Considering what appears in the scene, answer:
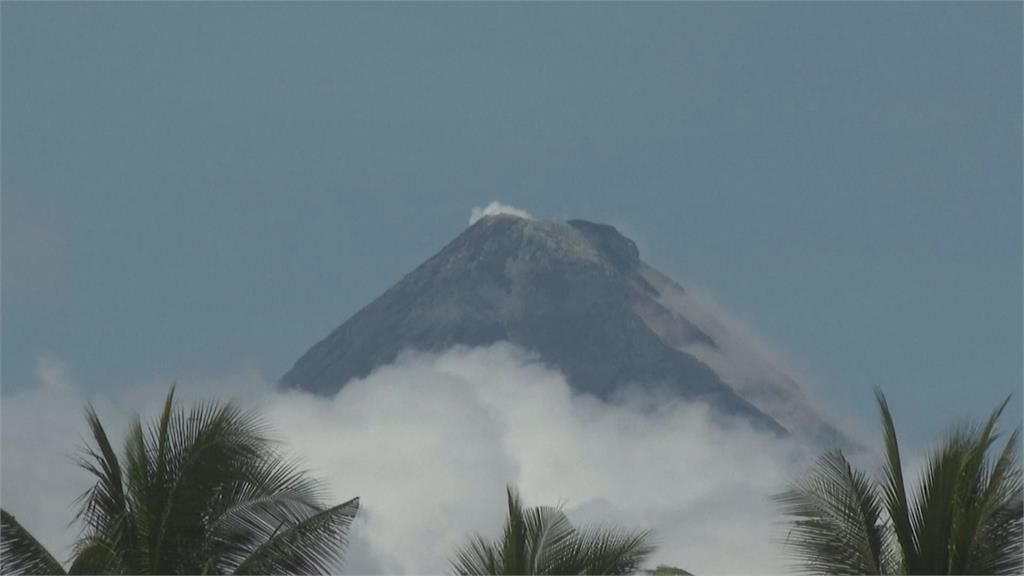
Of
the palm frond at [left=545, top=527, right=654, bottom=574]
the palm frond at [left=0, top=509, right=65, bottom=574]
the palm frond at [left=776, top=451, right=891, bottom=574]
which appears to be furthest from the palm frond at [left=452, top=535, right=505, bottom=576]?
the palm frond at [left=0, top=509, right=65, bottom=574]

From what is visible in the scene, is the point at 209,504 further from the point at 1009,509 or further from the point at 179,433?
the point at 1009,509

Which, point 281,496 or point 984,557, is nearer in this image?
point 984,557

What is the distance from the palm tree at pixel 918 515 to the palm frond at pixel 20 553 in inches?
376

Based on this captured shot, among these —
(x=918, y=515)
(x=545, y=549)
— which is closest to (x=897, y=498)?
(x=918, y=515)

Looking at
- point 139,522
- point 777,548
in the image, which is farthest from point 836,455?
point 139,522

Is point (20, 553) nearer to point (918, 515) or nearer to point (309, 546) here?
point (309, 546)

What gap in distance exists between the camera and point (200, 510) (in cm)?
2333

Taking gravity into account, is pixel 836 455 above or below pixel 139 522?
above

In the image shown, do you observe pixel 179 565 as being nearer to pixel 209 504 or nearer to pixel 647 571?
pixel 209 504

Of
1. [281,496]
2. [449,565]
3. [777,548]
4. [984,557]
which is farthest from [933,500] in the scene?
[281,496]

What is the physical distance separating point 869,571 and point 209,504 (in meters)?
8.57

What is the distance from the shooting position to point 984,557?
72.1 feet

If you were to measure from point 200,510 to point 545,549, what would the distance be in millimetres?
4732

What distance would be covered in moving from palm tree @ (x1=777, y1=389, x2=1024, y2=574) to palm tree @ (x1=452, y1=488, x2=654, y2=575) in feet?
7.55
